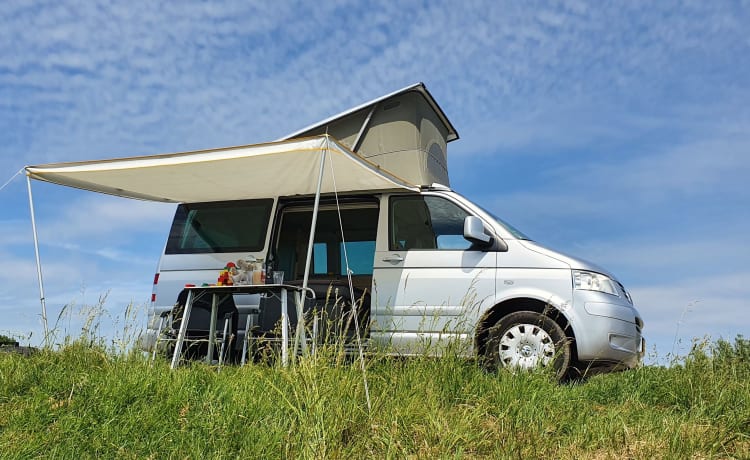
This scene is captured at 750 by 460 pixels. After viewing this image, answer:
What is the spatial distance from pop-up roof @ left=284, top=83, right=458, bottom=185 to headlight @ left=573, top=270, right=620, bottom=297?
77.0 inches

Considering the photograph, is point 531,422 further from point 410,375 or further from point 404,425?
point 410,375

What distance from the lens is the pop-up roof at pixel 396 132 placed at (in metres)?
7.00

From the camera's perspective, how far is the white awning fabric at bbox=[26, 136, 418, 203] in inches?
223

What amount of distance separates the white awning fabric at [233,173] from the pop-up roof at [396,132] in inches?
17.5

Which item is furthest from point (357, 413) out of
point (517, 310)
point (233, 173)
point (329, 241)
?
point (329, 241)

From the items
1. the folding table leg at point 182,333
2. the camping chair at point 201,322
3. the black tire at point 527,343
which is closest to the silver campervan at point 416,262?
the black tire at point 527,343

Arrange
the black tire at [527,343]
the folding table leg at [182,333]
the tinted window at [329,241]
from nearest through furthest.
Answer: the folding table leg at [182,333] → the black tire at [527,343] → the tinted window at [329,241]

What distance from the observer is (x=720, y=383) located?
467 centimetres

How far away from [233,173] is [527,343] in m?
3.37

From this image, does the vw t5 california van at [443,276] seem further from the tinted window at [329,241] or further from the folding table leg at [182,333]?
the folding table leg at [182,333]

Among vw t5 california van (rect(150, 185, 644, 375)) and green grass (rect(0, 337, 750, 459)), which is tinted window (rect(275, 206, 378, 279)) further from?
green grass (rect(0, 337, 750, 459))

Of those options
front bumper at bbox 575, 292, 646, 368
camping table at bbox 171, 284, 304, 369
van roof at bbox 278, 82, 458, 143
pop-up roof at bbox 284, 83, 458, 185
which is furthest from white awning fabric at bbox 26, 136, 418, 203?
front bumper at bbox 575, 292, 646, 368

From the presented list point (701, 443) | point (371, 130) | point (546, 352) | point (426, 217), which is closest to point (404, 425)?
point (701, 443)

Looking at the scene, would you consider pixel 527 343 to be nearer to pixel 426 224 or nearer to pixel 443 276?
pixel 443 276
